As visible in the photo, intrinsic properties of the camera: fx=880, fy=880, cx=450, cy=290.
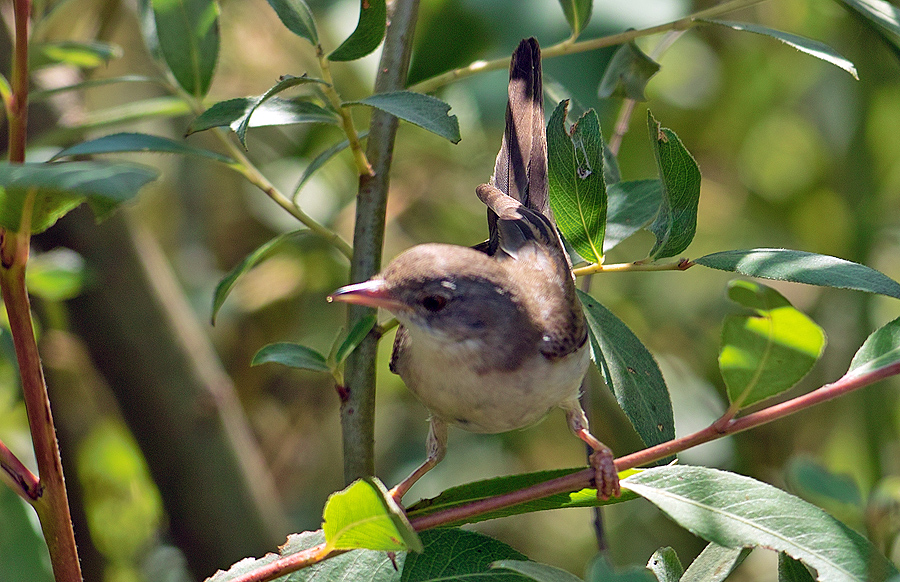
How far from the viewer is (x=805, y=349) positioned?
38.5 inches

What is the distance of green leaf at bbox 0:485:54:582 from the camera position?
1405mm

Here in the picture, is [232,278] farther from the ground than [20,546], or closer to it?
farther from the ground

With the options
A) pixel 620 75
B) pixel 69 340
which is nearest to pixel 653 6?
pixel 620 75

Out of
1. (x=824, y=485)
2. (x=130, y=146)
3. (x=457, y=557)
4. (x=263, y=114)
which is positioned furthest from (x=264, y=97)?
(x=824, y=485)

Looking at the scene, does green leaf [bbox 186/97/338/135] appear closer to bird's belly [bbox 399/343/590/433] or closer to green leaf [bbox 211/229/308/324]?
green leaf [bbox 211/229/308/324]

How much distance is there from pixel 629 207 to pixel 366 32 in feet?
1.69

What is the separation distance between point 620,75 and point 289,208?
610 mm

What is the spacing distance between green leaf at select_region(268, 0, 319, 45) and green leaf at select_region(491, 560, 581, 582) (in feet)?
2.60

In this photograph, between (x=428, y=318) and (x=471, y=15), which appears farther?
(x=471, y=15)

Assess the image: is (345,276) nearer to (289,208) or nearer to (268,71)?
(268,71)

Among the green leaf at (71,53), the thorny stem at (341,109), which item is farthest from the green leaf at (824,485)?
the green leaf at (71,53)

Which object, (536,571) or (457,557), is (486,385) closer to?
(457,557)

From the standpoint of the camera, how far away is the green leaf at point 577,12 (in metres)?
1.45

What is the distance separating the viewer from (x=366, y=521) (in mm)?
948
